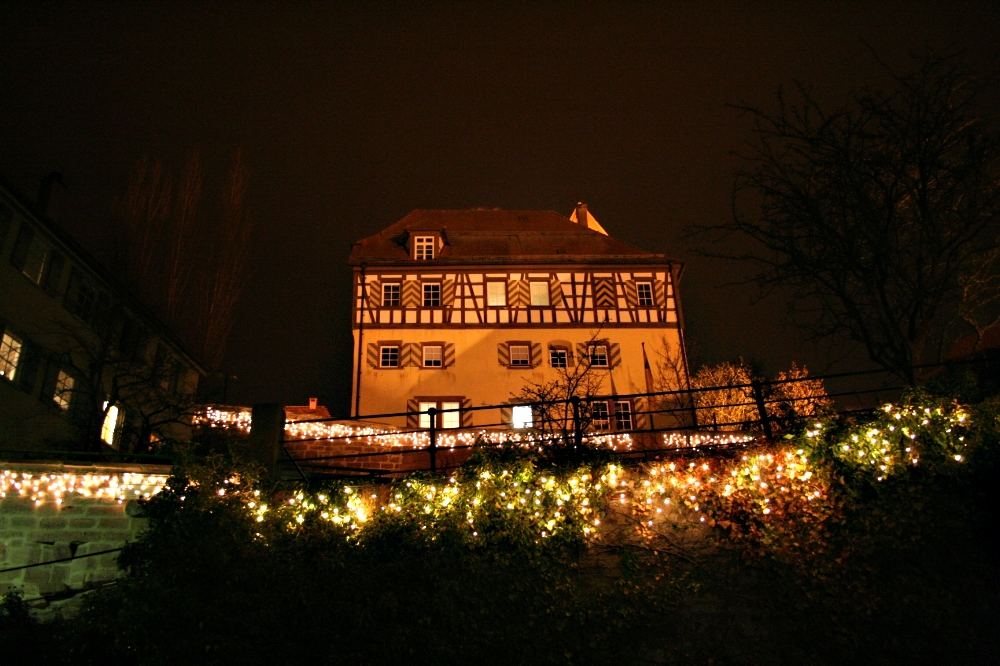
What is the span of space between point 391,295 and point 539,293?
239 inches

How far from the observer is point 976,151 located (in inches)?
Answer: 404

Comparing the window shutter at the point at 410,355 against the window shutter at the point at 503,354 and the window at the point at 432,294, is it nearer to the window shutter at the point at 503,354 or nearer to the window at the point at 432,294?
the window at the point at 432,294

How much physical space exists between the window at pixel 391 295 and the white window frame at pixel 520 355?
16.5ft

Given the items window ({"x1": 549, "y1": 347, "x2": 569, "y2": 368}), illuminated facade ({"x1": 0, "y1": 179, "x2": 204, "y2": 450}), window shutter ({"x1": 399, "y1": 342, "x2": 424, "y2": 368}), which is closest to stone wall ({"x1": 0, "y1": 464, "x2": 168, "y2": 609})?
illuminated facade ({"x1": 0, "y1": 179, "x2": 204, "y2": 450})

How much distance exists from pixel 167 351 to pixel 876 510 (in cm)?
2009

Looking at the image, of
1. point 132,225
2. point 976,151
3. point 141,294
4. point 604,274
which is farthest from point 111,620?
point 604,274

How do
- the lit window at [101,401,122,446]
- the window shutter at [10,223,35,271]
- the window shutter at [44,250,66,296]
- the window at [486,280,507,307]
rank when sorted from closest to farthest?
1. the window shutter at [10,223,35,271]
2. the window shutter at [44,250,66,296]
3. the lit window at [101,401,122,446]
4. the window at [486,280,507,307]

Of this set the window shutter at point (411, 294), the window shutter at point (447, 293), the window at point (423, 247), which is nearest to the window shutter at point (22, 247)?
the window shutter at point (411, 294)

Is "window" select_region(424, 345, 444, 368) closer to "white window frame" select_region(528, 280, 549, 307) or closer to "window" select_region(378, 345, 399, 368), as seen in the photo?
"window" select_region(378, 345, 399, 368)

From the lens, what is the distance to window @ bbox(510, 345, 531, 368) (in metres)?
28.8

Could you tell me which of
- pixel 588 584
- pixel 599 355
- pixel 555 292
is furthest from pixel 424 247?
pixel 588 584

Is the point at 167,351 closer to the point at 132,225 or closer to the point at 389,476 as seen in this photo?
the point at 132,225

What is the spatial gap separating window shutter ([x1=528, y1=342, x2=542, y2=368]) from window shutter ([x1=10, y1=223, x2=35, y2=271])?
17.4 meters

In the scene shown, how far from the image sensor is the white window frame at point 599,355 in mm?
28806
